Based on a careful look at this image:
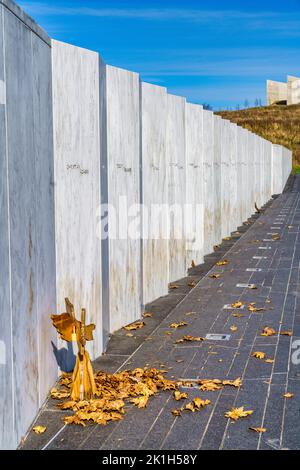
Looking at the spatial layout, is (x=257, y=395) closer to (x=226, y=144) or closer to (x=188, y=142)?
(x=188, y=142)

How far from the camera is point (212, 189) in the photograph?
631 inches

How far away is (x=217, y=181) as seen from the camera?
16.8 meters

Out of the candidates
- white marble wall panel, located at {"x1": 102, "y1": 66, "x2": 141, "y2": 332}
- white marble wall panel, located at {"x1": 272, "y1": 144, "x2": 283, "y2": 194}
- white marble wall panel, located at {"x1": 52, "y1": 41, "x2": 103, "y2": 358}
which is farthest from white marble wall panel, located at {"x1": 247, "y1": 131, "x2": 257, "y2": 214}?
white marble wall panel, located at {"x1": 52, "y1": 41, "x2": 103, "y2": 358}

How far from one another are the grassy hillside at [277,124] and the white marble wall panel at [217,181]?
55.0 m

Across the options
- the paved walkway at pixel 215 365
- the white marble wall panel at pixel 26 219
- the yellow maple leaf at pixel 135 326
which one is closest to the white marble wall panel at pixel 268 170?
the paved walkway at pixel 215 365

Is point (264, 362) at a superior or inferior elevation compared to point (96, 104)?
inferior

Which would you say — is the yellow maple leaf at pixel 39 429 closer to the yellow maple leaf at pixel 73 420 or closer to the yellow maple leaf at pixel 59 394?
the yellow maple leaf at pixel 73 420

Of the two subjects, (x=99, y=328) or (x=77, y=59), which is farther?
(x=99, y=328)

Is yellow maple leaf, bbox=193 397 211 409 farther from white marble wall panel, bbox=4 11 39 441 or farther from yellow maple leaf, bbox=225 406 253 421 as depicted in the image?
white marble wall panel, bbox=4 11 39 441

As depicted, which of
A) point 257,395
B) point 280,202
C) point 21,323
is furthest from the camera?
point 280,202

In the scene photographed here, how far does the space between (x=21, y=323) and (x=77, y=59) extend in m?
2.92

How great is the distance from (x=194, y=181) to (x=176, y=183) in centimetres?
185

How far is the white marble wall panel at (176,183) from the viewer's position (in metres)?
11.5
